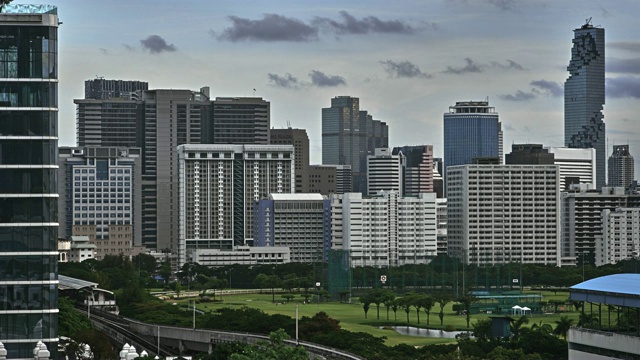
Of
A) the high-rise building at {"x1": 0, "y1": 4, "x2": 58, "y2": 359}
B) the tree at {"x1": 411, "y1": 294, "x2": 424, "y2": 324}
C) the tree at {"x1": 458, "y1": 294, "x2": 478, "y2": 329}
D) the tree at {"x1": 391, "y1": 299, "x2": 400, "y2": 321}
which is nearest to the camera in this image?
→ the high-rise building at {"x1": 0, "y1": 4, "x2": 58, "y2": 359}

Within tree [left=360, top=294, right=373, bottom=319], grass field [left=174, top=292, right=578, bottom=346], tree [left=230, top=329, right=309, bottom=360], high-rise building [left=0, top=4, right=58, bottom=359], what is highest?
high-rise building [left=0, top=4, right=58, bottom=359]

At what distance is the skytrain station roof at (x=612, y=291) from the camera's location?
56422 millimetres

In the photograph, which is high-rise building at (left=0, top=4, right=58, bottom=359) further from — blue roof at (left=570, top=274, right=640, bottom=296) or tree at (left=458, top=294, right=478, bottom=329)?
tree at (left=458, top=294, right=478, bottom=329)

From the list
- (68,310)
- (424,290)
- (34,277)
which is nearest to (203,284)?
(424,290)

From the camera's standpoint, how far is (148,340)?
100 m

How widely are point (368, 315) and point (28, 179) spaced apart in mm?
78566

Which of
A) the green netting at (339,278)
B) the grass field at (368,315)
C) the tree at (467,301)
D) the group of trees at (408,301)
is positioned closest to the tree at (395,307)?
the group of trees at (408,301)

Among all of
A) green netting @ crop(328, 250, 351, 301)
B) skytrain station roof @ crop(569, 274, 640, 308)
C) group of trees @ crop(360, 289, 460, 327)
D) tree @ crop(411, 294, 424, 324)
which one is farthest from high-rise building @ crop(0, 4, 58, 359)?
green netting @ crop(328, 250, 351, 301)

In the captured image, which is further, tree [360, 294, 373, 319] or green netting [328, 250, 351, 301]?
green netting [328, 250, 351, 301]

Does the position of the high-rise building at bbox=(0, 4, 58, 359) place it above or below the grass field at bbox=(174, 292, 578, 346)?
above

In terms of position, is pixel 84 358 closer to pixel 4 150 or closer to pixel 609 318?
pixel 4 150

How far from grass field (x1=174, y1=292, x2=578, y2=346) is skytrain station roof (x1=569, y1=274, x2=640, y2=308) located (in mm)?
36039

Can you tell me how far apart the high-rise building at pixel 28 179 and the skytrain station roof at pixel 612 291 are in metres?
21.3

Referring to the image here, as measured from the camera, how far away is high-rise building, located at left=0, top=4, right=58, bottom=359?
53969 mm
